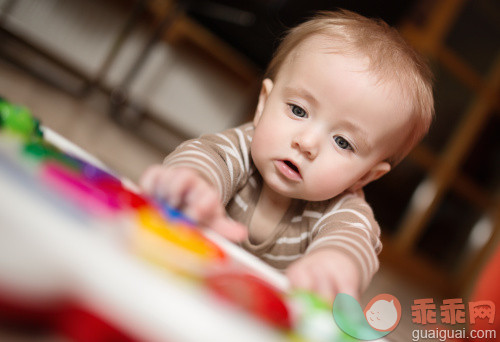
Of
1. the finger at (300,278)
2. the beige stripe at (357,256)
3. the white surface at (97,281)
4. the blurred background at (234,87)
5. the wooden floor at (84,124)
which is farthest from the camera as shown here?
the blurred background at (234,87)

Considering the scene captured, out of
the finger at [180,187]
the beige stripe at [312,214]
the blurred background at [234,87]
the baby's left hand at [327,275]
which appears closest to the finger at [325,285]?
the baby's left hand at [327,275]

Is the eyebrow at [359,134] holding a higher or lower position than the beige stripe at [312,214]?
higher

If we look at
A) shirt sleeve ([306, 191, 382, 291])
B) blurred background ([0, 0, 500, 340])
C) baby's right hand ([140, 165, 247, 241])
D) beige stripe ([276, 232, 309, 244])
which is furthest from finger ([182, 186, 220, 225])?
blurred background ([0, 0, 500, 340])

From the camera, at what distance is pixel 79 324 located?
0.57ft

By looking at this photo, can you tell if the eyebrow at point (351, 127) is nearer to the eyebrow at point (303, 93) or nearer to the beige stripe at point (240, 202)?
the eyebrow at point (303, 93)

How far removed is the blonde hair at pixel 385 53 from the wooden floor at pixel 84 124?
33cm

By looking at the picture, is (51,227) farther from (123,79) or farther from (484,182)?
(484,182)

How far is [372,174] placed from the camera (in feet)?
1.87

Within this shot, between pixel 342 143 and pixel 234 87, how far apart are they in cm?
150

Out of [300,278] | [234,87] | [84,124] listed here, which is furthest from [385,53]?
[234,87]

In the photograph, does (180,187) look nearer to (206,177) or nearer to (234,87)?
(206,177)

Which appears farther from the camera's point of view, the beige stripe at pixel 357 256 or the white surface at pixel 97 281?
the beige stripe at pixel 357 256

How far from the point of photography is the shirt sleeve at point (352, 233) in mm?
431

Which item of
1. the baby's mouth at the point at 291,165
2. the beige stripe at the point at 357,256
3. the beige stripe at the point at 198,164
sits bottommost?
the beige stripe at the point at 357,256
